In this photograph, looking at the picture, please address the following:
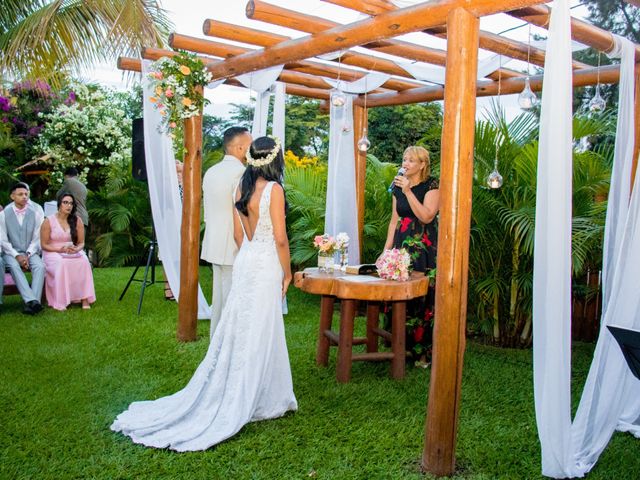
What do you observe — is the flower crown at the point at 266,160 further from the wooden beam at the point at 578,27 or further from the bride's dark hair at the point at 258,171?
the wooden beam at the point at 578,27

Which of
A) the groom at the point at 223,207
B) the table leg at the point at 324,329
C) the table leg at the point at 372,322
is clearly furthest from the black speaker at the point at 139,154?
the table leg at the point at 372,322

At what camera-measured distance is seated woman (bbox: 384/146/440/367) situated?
5.29m

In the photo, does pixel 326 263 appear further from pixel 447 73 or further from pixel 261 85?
pixel 261 85

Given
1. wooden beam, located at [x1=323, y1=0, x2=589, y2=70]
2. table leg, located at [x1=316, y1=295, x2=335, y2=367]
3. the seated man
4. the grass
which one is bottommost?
the grass

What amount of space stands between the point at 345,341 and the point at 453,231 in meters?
1.98

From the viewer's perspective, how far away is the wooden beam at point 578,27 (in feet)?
12.9

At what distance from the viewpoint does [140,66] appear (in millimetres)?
6367

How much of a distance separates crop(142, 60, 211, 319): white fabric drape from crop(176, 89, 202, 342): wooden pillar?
8.9 inches

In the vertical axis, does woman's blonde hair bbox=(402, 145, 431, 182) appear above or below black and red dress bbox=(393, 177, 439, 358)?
above

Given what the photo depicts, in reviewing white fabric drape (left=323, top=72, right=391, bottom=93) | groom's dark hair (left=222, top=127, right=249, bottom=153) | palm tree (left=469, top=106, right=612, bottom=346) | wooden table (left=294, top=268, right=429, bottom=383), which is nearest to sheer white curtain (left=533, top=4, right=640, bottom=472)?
wooden table (left=294, top=268, right=429, bottom=383)

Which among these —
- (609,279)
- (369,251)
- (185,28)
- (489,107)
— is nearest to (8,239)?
(369,251)

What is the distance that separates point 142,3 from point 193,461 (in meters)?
8.21

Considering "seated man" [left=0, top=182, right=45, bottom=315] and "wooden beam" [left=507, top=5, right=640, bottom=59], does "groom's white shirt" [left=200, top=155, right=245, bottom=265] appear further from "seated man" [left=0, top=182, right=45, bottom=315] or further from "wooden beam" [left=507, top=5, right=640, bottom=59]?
"seated man" [left=0, top=182, right=45, bottom=315]

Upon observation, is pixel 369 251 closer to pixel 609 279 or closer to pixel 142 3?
pixel 609 279
